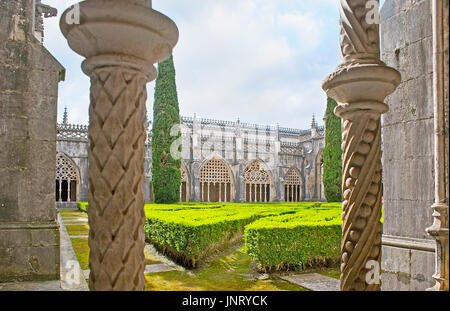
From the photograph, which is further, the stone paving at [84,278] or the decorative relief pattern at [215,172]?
the decorative relief pattern at [215,172]

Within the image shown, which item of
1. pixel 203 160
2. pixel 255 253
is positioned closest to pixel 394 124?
pixel 255 253

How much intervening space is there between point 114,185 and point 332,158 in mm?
17479

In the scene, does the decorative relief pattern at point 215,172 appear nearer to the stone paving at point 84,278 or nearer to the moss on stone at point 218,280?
the stone paving at point 84,278

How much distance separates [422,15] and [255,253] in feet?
11.5

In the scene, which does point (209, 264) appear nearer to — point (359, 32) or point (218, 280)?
point (218, 280)

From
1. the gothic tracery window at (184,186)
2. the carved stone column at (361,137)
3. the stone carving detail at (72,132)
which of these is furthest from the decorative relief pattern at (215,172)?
the carved stone column at (361,137)

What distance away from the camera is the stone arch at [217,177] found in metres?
23.8

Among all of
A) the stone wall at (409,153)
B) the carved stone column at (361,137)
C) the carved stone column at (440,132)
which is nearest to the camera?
the carved stone column at (361,137)

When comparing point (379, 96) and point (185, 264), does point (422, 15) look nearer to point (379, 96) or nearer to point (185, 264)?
point (379, 96)

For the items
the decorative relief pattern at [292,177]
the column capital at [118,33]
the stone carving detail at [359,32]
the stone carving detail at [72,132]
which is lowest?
the decorative relief pattern at [292,177]

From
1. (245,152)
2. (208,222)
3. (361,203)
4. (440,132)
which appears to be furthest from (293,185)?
(361,203)

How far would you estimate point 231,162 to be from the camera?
2423 centimetres

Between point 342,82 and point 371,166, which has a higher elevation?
point 342,82

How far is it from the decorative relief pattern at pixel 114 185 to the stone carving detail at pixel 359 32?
1.36 metres
